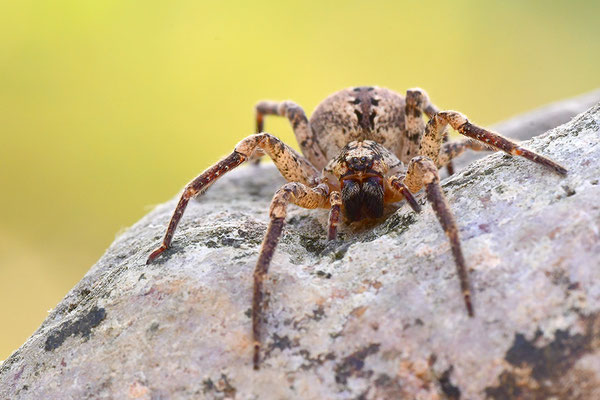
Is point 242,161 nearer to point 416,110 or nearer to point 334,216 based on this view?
point 334,216

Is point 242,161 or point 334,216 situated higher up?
point 242,161

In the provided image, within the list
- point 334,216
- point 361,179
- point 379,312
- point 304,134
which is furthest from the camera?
point 304,134

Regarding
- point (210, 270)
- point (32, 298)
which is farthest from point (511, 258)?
point (32, 298)

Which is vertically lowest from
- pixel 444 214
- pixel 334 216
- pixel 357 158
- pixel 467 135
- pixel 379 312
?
pixel 379 312

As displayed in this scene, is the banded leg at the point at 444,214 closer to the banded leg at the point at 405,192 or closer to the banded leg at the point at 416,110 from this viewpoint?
the banded leg at the point at 405,192

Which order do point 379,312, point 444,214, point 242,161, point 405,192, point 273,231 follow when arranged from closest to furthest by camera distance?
point 379,312, point 444,214, point 273,231, point 405,192, point 242,161

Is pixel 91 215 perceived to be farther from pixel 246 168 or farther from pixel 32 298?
pixel 246 168

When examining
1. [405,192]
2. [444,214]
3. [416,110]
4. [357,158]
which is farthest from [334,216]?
[416,110]
